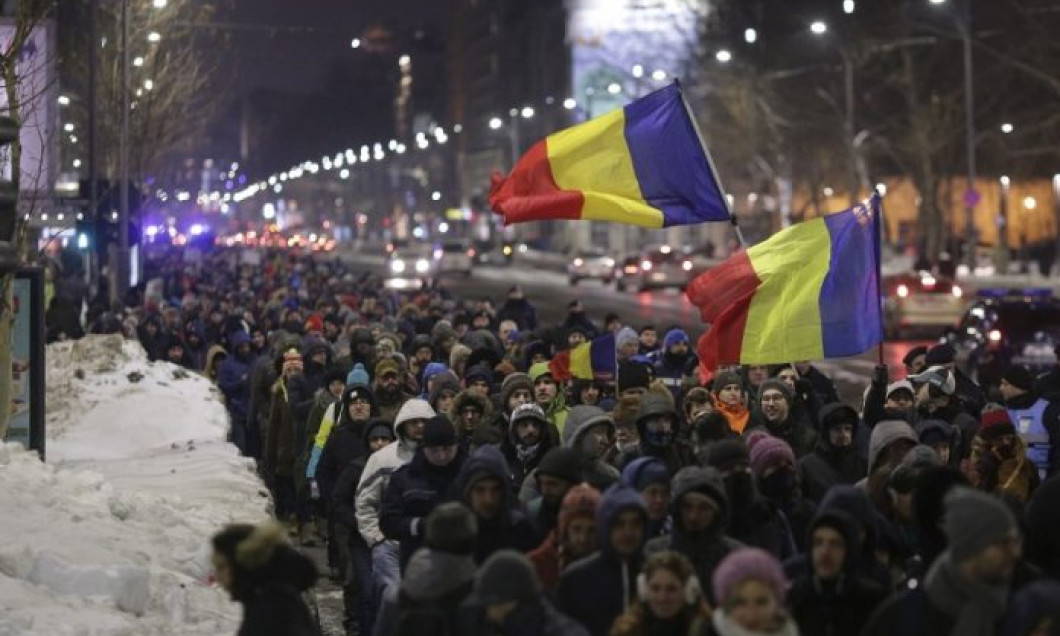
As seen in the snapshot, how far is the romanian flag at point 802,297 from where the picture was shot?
12070mm

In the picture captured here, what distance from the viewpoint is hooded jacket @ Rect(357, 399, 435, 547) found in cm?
1100

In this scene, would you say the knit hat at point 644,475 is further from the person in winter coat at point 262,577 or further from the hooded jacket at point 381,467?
the hooded jacket at point 381,467

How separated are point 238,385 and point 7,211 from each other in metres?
13.0

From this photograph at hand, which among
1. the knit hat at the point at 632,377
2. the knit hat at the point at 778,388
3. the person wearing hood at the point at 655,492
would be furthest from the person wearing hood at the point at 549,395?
the person wearing hood at the point at 655,492

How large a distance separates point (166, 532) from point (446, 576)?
742cm

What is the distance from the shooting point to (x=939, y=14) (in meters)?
77.8

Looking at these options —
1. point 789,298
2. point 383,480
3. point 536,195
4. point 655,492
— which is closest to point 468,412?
point 383,480

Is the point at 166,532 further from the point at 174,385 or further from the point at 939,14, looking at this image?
the point at 939,14

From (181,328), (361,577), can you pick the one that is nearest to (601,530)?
(361,577)

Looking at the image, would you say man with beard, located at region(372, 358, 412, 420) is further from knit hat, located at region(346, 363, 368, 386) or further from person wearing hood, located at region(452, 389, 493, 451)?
person wearing hood, located at region(452, 389, 493, 451)

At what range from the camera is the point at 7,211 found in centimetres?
816

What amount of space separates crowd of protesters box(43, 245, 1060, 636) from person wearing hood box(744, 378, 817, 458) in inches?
0.5

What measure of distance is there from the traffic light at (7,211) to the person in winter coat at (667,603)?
2628mm

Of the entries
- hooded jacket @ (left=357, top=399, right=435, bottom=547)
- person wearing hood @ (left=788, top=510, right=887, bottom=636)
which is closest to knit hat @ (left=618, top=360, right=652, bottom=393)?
hooded jacket @ (left=357, top=399, right=435, bottom=547)
